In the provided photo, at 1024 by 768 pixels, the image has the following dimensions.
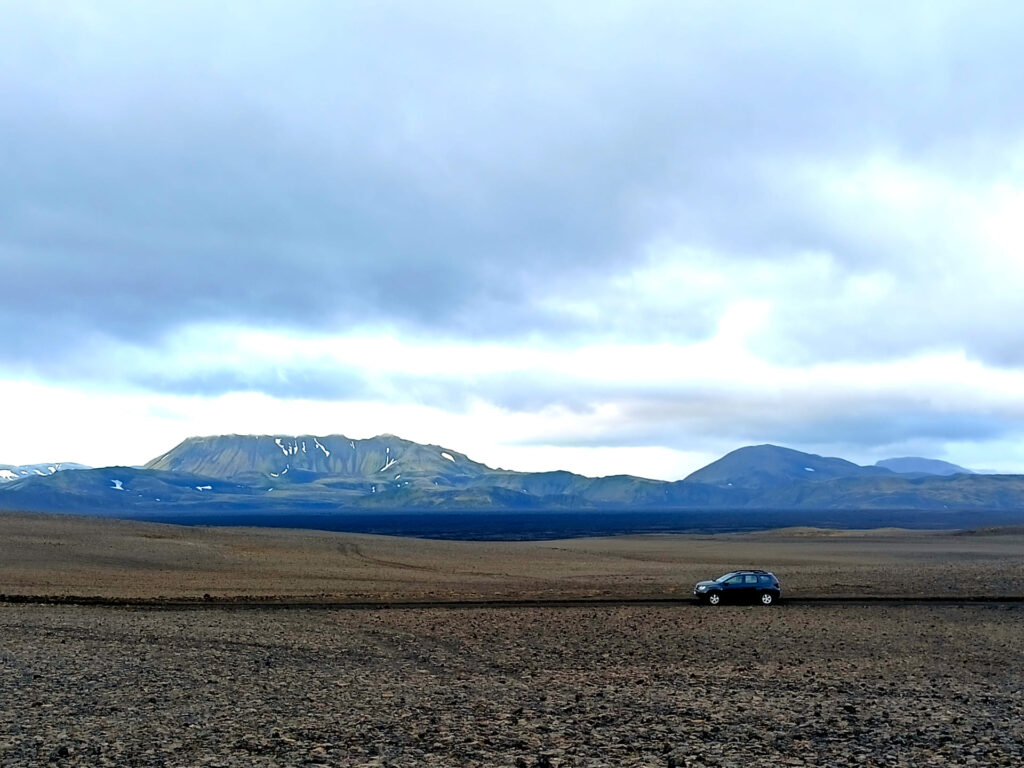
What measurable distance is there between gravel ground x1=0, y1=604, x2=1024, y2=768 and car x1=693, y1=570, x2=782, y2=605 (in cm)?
501

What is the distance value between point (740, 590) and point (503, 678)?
1754 cm

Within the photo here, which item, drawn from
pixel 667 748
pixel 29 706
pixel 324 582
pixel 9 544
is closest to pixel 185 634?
pixel 29 706

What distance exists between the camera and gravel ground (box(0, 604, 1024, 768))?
1345 cm

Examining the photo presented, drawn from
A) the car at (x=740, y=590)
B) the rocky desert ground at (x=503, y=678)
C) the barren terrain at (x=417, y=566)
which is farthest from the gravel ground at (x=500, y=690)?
the barren terrain at (x=417, y=566)

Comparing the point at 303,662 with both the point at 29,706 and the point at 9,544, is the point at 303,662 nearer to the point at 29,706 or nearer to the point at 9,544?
the point at 29,706

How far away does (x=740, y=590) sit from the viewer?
113 ft

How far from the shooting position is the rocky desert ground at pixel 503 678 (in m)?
13.6

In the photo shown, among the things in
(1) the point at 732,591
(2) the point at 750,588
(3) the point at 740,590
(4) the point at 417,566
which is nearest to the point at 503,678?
(1) the point at 732,591

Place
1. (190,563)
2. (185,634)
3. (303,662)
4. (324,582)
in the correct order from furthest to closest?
(190,563)
(324,582)
(185,634)
(303,662)

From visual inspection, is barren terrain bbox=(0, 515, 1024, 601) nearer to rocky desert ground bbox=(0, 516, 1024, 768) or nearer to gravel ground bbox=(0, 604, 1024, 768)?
rocky desert ground bbox=(0, 516, 1024, 768)

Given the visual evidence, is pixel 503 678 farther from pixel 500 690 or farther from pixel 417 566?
pixel 417 566

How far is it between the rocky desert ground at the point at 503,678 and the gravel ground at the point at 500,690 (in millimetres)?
72

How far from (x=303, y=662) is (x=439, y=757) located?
876 cm

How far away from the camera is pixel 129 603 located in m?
32.4
